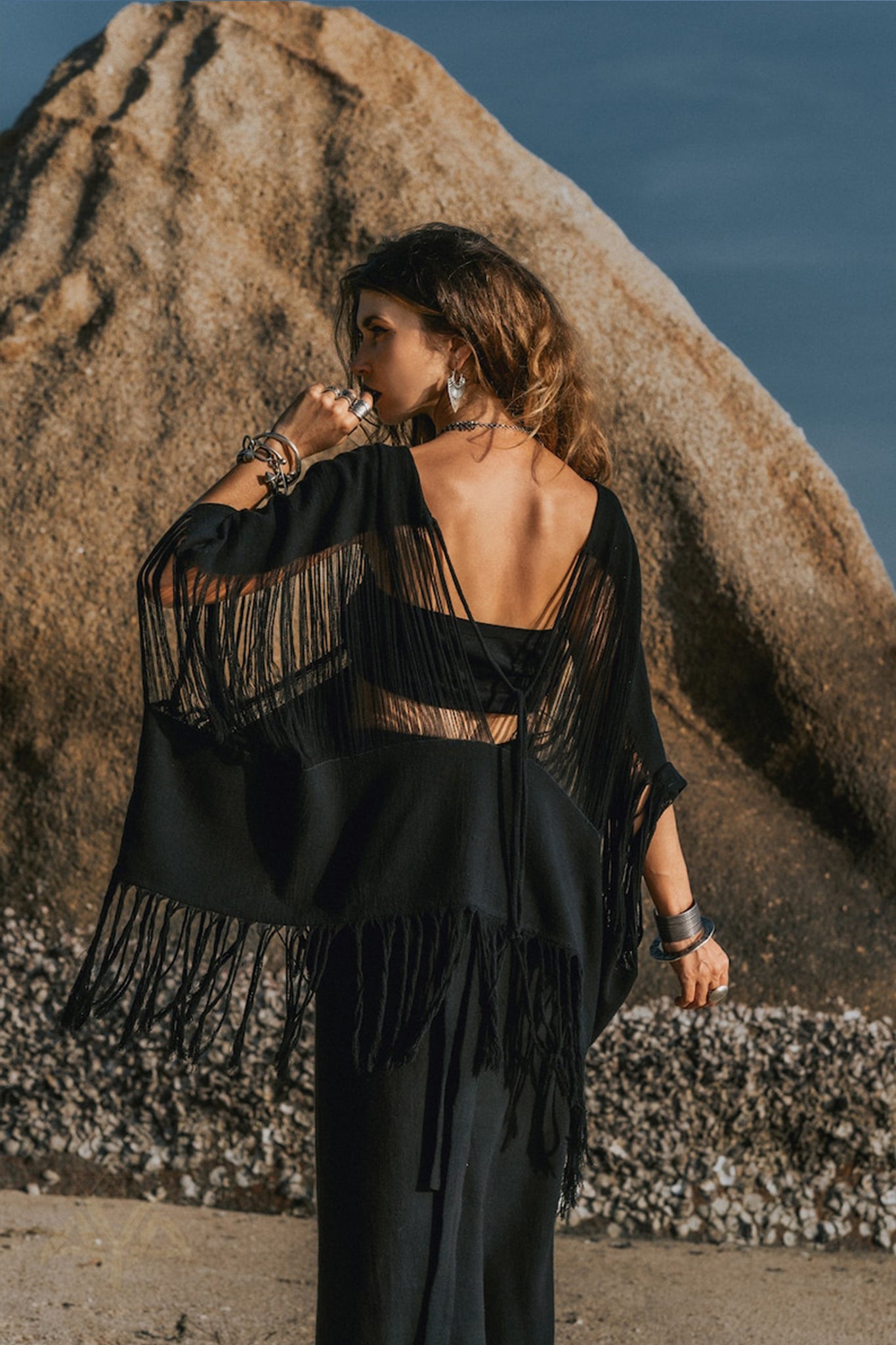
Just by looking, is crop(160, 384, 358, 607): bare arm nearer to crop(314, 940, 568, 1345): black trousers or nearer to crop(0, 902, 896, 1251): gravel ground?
crop(314, 940, 568, 1345): black trousers

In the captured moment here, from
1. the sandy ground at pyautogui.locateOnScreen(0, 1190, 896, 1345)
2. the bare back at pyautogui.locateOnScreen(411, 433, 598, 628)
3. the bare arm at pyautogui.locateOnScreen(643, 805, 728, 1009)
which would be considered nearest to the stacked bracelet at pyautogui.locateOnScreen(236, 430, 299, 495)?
the bare back at pyautogui.locateOnScreen(411, 433, 598, 628)

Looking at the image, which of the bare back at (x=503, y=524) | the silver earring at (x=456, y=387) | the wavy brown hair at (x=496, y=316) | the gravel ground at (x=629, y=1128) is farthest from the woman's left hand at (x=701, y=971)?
the gravel ground at (x=629, y=1128)

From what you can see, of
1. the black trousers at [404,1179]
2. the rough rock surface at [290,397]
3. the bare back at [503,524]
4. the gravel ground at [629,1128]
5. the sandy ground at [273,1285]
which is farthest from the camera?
the rough rock surface at [290,397]

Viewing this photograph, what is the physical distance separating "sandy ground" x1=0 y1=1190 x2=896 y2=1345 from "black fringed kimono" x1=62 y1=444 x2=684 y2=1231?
151 cm

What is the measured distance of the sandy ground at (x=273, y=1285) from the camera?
11.0 ft

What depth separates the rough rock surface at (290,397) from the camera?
187 inches

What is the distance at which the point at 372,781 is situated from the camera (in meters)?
2.06

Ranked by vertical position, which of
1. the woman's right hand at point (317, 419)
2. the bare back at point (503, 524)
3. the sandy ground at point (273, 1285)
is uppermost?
the woman's right hand at point (317, 419)

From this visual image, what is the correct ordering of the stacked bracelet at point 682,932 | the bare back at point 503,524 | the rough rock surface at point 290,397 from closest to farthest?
the bare back at point 503,524, the stacked bracelet at point 682,932, the rough rock surface at point 290,397

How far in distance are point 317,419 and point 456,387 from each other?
238 mm

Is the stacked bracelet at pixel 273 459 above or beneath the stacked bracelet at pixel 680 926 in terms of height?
above

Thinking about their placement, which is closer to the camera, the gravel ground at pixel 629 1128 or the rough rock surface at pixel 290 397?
the gravel ground at pixel 629 1128

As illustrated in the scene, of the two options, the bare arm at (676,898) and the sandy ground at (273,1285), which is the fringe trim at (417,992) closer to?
the bare arm at (676,898)

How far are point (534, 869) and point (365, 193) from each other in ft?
12.9
